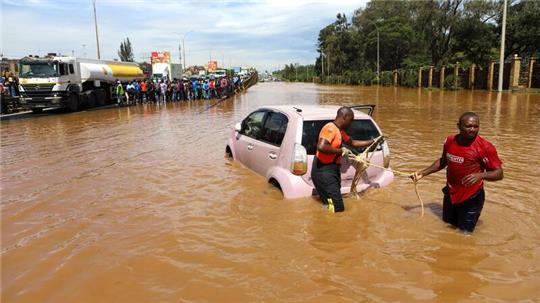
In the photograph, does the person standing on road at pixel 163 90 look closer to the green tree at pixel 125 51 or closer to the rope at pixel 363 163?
the rope at pixel 363 163

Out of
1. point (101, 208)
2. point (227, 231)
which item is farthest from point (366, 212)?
point (101, 208)

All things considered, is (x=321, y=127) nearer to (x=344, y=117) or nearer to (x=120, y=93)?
(x=344, y=117)

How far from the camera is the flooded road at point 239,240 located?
3.68 meters

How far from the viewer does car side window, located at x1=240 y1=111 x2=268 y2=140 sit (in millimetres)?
6655

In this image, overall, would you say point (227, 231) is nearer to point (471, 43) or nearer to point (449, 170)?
point (449, 170)

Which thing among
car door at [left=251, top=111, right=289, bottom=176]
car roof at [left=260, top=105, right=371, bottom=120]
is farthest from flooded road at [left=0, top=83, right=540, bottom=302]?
car roof at [left=260, top=105, right=371, bottom=120]

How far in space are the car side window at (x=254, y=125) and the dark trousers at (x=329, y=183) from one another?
1708 millimetres

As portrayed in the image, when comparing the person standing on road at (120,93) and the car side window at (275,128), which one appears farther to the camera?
the person standing on road at (120,93)

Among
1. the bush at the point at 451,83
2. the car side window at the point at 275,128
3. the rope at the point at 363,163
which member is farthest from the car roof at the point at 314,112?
the bush at the point at 451,83

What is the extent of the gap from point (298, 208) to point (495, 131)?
30.7ft

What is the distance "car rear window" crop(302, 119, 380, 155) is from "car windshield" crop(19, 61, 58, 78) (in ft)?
64.9

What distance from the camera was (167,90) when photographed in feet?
96.0

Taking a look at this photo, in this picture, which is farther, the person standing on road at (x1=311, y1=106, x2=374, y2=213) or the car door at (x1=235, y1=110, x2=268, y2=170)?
the car door at (x1=235, y1=110, x2=268, y2=170)

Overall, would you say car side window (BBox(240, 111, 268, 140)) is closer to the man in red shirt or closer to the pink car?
Result: the pink car
